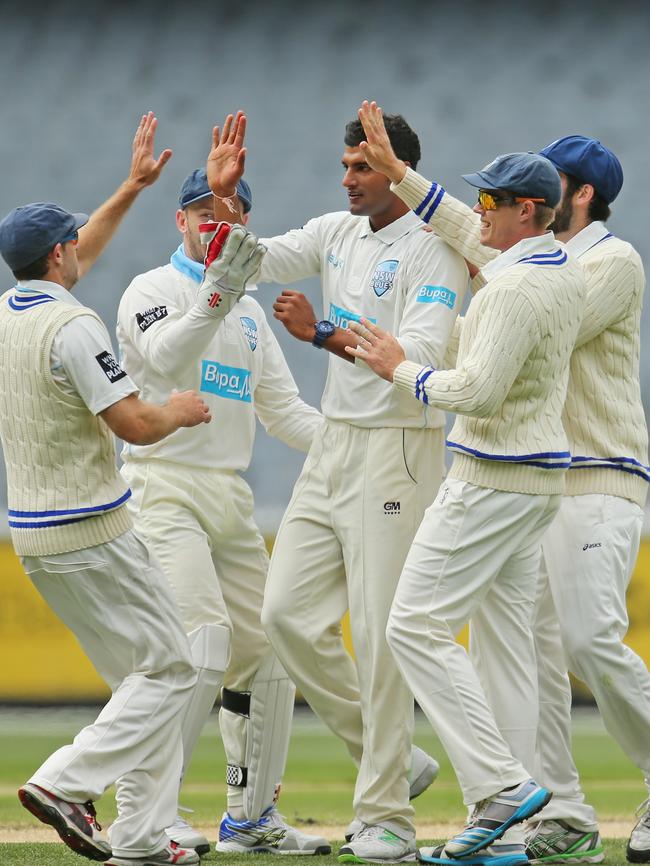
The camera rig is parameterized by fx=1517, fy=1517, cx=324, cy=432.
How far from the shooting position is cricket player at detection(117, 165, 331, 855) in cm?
441

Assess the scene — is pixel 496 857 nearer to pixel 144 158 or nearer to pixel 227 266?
pixel 227 266

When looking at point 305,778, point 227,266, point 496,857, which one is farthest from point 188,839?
point 305,778

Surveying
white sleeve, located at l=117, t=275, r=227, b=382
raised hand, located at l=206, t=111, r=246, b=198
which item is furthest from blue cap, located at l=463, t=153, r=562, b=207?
white sleeve, located at l=117, t=275, r=227, b=382

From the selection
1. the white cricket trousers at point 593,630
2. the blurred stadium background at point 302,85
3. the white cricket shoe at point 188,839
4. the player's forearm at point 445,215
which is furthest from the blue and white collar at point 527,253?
the blurred stadium background at point 302,85

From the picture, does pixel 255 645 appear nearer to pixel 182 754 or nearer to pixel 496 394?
pixel 182 754

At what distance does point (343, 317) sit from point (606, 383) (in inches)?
31.0

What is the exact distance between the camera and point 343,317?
176 inches

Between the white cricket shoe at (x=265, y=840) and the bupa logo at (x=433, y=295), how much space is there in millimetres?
1621

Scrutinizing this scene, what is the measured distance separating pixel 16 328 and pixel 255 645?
1.37 meters

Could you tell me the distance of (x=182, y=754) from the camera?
4.05 m

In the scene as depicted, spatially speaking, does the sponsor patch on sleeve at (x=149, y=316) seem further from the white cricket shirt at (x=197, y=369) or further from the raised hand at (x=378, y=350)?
the raised hand at (x=378, y=350)

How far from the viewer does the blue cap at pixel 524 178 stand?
398 cm

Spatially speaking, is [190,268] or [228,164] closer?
[228,164]

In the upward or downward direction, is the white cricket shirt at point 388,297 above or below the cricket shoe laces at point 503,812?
above
